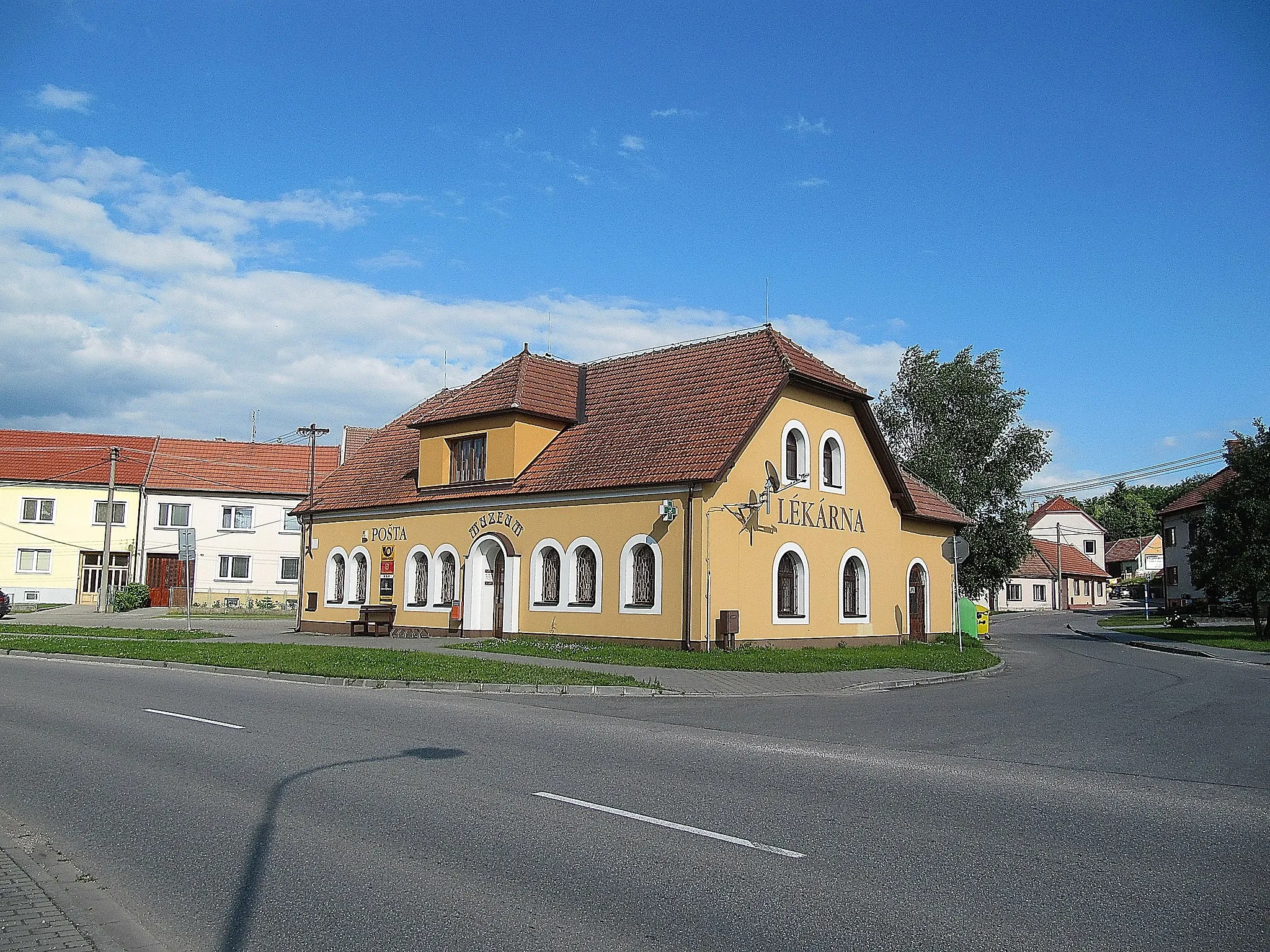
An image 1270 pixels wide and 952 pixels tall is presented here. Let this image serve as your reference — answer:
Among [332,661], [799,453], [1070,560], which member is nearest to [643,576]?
[799,453]

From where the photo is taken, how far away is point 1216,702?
55.0ft

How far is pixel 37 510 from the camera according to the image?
5781cm

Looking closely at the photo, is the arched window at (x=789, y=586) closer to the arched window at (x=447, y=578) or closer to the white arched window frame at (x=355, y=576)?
the arched window at (x=447, y=578)

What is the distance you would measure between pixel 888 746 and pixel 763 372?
54.2 ft

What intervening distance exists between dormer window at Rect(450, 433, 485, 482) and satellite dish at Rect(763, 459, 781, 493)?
8.70 meters

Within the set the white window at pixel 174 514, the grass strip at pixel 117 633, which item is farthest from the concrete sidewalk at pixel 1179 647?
the white window at pixel 174 514

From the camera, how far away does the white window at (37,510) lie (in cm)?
5747

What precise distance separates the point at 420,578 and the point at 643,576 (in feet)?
30.2

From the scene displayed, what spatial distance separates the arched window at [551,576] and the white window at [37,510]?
41.9 m

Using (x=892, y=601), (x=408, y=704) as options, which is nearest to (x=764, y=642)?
(x=892, y=601)

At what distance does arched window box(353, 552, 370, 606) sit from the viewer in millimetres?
34125

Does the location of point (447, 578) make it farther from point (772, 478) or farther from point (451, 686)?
point (451, 686)

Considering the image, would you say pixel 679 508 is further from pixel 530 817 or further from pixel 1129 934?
pixel 1129 934

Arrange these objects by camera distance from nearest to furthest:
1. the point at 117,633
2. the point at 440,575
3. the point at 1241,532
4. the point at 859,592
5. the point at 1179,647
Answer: the point at 859,592 < the point at 117,633 < the point at 440,575 < the point at 1179,647 < the point at 1241,532
